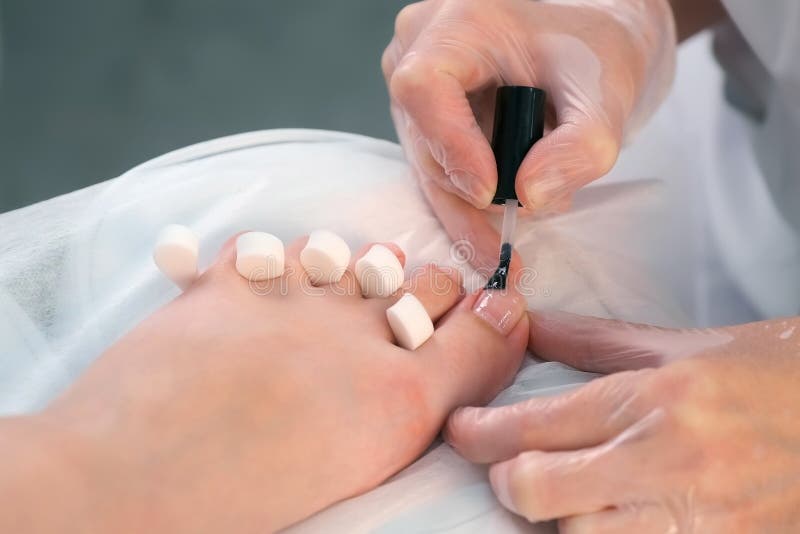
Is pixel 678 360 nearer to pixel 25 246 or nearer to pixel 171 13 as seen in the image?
pixel 25 246

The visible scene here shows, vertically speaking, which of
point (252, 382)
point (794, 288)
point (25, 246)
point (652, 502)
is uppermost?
point (25, 246)

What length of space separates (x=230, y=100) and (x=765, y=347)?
142cm

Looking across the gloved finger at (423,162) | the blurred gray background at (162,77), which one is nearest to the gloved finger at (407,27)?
the gloved finger at (423,162)

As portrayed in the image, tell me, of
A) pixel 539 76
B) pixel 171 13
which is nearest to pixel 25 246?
pixel 539 76

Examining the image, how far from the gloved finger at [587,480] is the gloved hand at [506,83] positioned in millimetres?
300

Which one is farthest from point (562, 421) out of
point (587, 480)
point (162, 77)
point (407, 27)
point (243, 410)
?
point (162, 77)

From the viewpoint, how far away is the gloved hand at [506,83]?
0.82 meters

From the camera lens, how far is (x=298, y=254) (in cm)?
81

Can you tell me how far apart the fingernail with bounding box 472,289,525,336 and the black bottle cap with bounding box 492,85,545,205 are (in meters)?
0.11

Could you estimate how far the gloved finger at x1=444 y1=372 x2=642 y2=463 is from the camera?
2.05ft

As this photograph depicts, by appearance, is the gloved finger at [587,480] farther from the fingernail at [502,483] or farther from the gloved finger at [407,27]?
the gloved finger at [407,27]

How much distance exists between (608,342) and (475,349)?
13 centimetres

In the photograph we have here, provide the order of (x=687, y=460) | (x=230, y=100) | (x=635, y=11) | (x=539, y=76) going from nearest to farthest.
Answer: (x=687, y=460) → (x=539, y=76) → (x=635, y=11) → (x=230, y=100)

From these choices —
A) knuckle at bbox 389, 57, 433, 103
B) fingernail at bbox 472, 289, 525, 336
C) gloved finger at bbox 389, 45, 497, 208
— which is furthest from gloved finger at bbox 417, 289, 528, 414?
knuckle at bbox 389, 57, 433, 103
